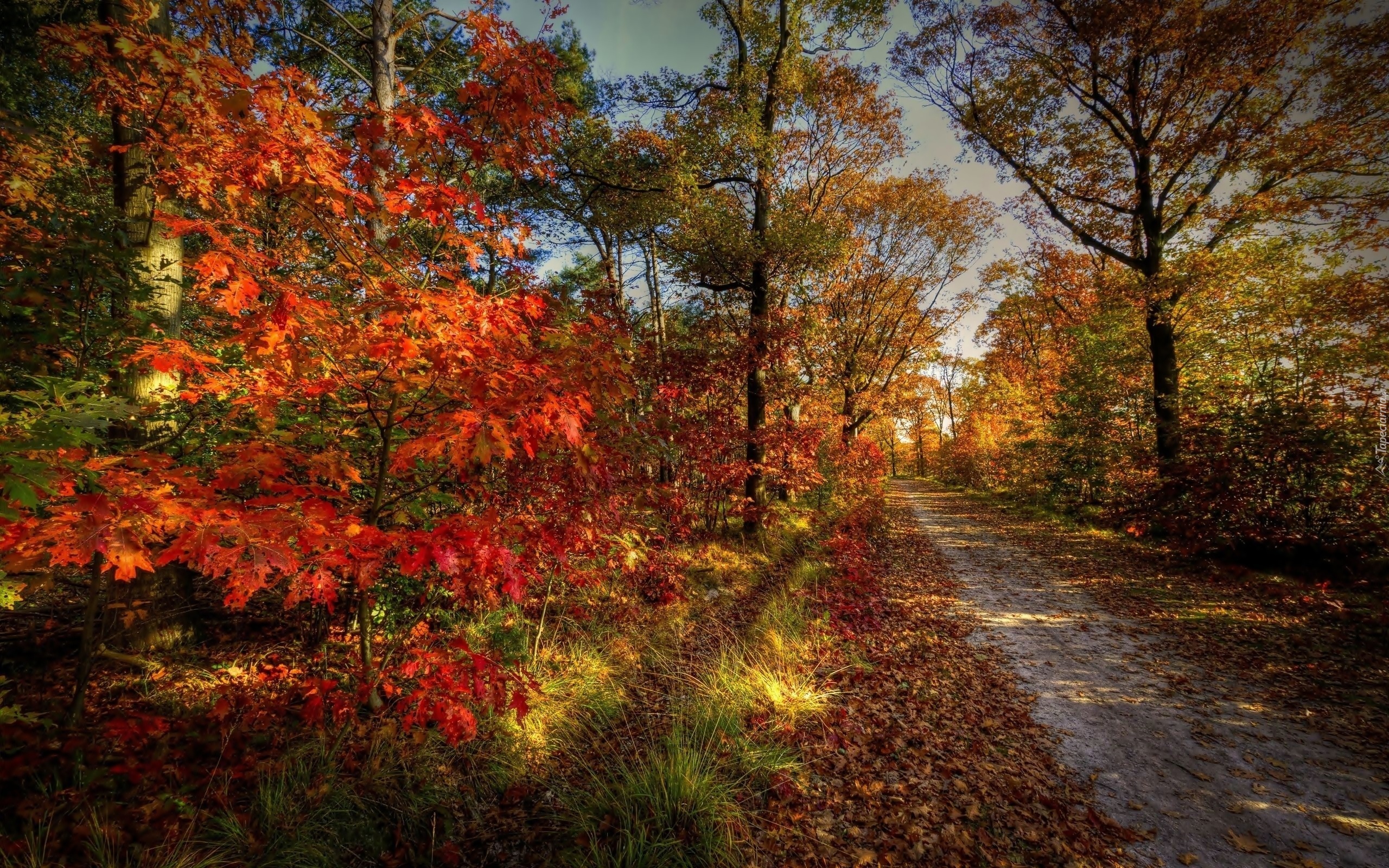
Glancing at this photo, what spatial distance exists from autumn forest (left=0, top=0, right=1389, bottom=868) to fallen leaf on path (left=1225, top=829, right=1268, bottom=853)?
21 mm

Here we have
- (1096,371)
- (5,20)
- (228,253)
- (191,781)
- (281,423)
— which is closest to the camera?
(228,253)

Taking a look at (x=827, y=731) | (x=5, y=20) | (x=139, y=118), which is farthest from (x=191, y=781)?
(x=5, y=20)

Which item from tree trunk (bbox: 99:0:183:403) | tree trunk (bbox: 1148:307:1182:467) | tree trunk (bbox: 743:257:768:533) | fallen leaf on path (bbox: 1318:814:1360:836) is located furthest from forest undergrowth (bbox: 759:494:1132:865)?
tree trunk (bbox: 1148:307:1182:467)

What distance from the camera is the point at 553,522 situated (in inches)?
170

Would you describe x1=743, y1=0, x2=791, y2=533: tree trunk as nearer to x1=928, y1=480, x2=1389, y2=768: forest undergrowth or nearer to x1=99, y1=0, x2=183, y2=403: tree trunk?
x1=928, y1=480, x2=1389, y2=768: forest undergrowth

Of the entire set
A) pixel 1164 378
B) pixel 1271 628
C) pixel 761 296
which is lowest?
pixel 1271 628

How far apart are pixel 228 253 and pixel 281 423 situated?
68.1 inches

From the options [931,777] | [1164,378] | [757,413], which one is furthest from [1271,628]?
[757,413]

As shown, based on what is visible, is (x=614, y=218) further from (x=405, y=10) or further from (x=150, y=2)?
(x=150, y=2)

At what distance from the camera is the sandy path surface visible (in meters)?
2.97

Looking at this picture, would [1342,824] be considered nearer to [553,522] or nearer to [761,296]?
[553,522]

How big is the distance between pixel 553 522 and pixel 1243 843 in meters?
5.55

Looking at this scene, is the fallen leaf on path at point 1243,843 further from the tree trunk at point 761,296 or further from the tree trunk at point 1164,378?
the tree trunk at point 1164,378

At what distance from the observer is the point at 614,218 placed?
31.3 ft
